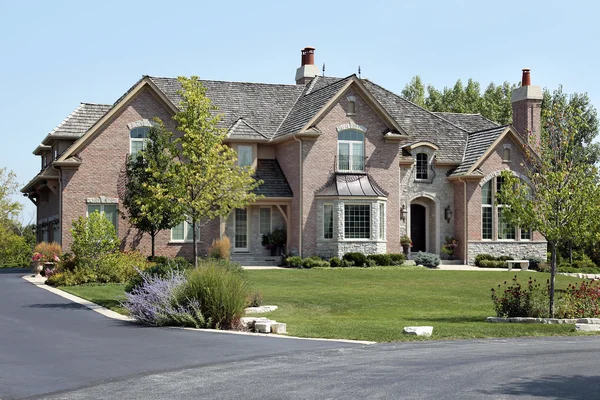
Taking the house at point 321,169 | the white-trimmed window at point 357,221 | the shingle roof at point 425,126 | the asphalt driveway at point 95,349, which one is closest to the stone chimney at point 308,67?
the house at point 321,169

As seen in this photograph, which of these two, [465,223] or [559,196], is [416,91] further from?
[559,196]

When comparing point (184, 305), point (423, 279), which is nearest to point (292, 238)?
point (423, 279)

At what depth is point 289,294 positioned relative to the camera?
79.6 feet

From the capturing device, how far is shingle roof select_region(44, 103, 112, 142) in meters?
37.0

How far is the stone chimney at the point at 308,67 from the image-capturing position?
43469 millimetres

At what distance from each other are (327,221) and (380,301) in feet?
45.4

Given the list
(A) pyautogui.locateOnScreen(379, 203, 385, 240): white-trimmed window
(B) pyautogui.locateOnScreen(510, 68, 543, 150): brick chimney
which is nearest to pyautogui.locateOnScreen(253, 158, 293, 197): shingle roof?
(A) pyautogui.locateOnScreen(379, 203, 385, 240): white-trimmed window

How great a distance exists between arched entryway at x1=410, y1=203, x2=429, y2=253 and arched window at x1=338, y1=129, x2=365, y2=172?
4600mm

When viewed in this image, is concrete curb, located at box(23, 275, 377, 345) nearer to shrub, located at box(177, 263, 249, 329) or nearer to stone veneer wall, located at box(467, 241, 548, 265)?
shrub, located at box(177, 263, 249, 329)

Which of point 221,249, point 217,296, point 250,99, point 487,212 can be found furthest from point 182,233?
point 217,296

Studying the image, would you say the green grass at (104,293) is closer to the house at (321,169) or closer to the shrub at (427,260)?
the house at (321,169)

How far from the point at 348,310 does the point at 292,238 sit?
16042 millimetres

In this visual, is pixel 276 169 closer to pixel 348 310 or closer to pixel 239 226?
pixel 239 226

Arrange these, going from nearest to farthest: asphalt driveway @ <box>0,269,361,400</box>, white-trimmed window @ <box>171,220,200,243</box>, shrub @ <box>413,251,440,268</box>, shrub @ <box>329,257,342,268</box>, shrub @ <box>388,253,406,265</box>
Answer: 1. asphalt driveway @ <box>0,269,361,400</box>
2. shrub @ <box>329,257,342,268</box>
3. shrub @ <box>388,253,406,265</box>
4. white-trimmed window @ <box>171,220,200,243</box>
5. shrub @ <box>413,251,440,268</box>
